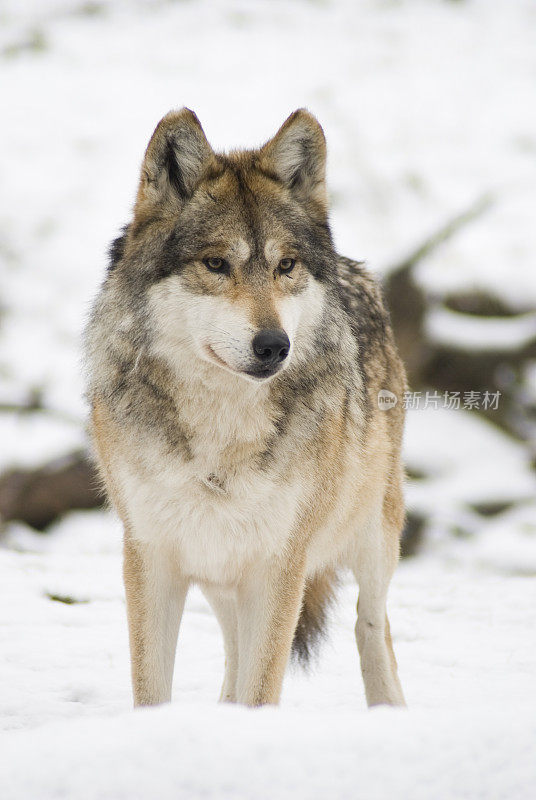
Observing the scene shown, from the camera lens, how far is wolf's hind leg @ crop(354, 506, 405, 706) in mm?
3525

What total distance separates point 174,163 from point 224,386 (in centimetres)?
73

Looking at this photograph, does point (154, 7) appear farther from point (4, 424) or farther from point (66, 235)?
point (4, 424)

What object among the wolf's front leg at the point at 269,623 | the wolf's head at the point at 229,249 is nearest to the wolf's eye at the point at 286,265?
the wolf's head at the point at 229,249

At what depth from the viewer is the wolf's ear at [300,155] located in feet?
9.45

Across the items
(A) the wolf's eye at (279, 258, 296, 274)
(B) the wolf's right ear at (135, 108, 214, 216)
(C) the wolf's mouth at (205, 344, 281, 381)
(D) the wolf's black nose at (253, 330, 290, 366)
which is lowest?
(C) the wolf's mouth at (205, 344, 281, 381)

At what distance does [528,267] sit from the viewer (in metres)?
9.48

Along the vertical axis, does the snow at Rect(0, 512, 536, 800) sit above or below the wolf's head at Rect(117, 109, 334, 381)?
below

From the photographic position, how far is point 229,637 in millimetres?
3412

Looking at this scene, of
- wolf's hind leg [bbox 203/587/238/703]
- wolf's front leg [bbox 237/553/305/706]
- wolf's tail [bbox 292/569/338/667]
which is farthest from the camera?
wolf's tail [bbox 292/569/338/667]

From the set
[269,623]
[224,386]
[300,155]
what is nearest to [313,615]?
[269,623]
